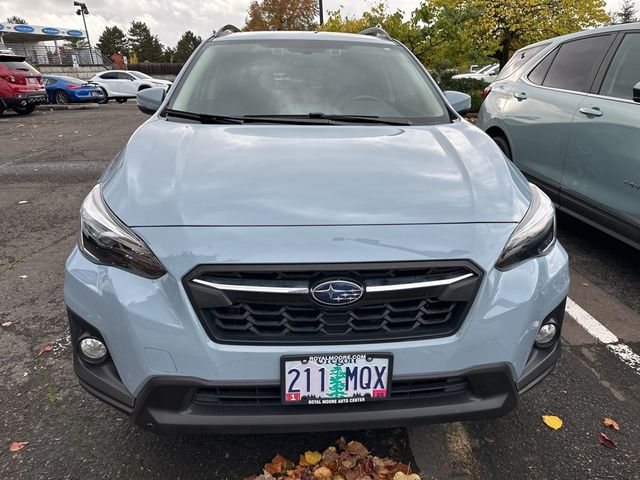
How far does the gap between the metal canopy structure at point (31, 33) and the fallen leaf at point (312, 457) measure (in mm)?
51631

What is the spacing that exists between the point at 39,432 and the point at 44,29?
187 feet

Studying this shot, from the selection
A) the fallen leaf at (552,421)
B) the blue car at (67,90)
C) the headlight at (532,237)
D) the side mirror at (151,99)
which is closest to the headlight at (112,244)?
the headlight at (532,237)

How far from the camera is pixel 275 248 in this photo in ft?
5.01

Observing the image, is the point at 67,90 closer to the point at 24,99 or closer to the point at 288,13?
the point at 24,99

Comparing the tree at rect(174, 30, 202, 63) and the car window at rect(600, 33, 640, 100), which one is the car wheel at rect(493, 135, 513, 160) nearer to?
the car window at rect(600, 33, 640, 100)

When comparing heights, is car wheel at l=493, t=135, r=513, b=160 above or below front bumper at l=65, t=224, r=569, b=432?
below

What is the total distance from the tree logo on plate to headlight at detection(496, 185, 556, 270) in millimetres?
475

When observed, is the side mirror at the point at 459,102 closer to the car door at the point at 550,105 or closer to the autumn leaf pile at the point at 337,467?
the car door at the point at 550,105

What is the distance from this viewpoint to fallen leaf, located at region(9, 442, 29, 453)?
2025mm

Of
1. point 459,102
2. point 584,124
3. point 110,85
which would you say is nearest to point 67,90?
point 110,85

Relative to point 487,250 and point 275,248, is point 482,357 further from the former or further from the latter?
point 275,248

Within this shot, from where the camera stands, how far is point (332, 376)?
1571mm

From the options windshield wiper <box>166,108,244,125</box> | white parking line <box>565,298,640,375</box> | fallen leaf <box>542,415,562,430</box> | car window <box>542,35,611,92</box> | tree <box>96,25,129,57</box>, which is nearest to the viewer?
fallen leaf <box>542,415,562,430</box>

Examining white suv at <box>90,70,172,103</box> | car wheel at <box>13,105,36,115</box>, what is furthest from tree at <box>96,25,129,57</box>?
car wheel at <box>13,105,36,115</box>
